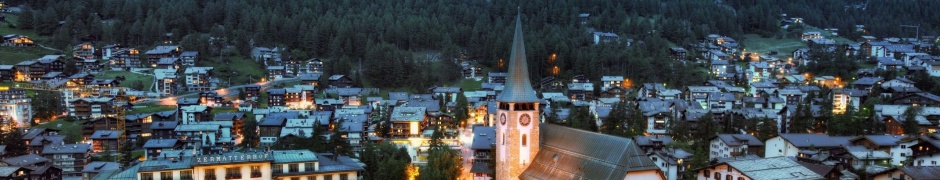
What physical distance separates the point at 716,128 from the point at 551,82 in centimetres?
2984

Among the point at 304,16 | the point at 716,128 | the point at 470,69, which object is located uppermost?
the point at 304,16

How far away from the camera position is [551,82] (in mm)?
80625

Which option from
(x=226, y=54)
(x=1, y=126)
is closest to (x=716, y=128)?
(x=1, y=126)

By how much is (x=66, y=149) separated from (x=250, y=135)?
12919mm

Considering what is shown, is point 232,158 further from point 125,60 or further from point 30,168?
point 125,60

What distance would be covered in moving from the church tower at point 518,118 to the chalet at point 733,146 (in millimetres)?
22091

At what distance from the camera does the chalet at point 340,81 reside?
77.9 m

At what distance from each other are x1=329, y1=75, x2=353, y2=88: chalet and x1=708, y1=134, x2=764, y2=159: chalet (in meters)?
43.6

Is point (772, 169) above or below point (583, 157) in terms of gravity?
below

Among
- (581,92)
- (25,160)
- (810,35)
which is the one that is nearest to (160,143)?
(25,160)

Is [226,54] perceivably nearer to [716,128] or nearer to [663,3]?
[716,128]

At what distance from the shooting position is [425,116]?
61.8 metres

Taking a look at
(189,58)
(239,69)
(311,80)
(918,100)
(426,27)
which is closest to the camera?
(918,100)

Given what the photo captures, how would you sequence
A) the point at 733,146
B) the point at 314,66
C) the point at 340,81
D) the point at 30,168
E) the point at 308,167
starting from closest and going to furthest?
the point at 308,167 → the point at 30,168 → the point at 733,146 → the point at 340,81 → the point at 314,66
